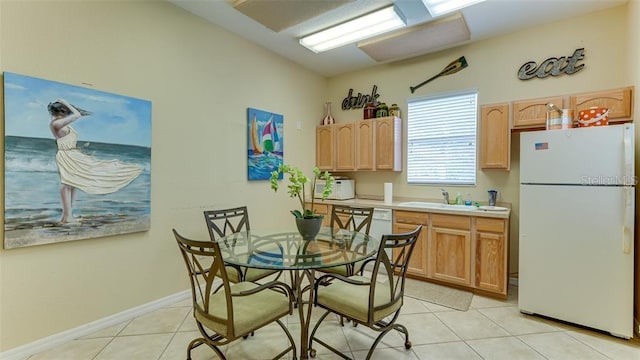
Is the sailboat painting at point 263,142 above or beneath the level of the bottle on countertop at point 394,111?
beneath

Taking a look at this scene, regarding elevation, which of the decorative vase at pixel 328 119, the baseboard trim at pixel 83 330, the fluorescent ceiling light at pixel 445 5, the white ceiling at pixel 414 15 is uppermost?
the white ceiling at pixel 414 15

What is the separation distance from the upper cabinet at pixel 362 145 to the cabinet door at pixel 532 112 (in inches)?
56.8

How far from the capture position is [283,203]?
13.7 feet

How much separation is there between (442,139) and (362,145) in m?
1.12

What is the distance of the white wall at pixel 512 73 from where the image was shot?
2.89 meters

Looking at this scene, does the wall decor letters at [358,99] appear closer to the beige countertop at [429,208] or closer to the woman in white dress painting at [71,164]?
the beige countertop at [429,208]

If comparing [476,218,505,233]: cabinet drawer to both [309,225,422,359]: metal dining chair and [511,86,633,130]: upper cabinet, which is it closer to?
[511,86,633,130]: upper cabinet

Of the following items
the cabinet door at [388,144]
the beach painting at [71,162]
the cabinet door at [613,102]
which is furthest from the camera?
the cabinet door at [388,144]

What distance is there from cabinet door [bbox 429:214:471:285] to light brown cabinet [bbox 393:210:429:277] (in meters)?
0.07

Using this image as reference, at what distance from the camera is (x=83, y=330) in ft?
7.49

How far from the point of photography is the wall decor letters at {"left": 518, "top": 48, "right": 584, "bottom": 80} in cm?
304

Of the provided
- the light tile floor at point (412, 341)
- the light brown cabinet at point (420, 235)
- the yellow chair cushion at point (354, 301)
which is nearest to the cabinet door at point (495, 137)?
the light brown cabinet at point (420, 235)

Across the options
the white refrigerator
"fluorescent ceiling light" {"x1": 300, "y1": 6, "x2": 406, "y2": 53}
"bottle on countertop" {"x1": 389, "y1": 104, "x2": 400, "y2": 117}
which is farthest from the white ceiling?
the white refrigerator

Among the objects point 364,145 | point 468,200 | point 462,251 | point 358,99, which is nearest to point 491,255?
point 462,251
